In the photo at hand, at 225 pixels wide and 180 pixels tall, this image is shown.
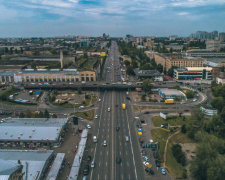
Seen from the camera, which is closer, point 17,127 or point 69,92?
point 17,127

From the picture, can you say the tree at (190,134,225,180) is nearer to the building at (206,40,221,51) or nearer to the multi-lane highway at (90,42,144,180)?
the multi-lane highway at (90,42,144,180)

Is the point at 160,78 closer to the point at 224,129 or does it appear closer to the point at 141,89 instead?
the point at 141,89

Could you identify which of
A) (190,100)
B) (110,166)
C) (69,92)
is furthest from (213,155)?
(69,92)

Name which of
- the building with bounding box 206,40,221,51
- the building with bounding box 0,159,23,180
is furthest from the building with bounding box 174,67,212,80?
the building with bounding box 0,159,23,180

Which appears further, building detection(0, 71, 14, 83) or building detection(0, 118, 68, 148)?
building detection(0, 71, 14, 83)

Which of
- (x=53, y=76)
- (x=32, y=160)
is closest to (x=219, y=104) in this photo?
(x=32, y=160)
